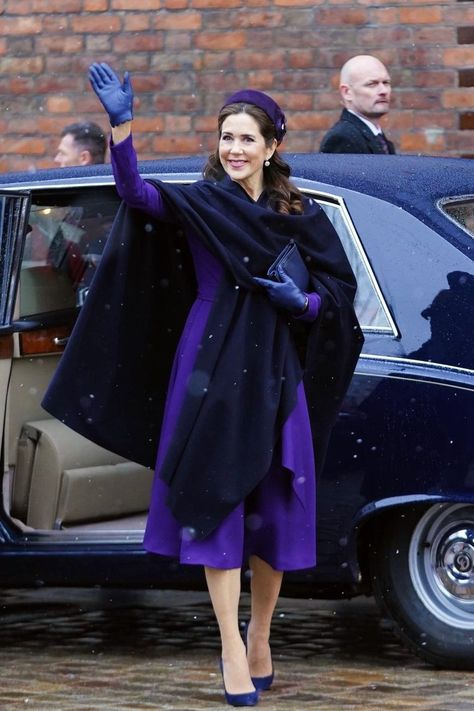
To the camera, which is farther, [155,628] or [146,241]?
[155,628]

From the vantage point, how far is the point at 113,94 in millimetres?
4711

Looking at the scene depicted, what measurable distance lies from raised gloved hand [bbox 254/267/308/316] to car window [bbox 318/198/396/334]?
0.43m

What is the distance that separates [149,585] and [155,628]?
96cm

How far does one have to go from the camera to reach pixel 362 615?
671 centimetres

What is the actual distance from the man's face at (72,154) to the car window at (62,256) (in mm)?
1668

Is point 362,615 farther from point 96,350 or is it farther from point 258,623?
point 96,350

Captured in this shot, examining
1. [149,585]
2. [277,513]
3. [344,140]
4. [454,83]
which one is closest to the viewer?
[277,513]

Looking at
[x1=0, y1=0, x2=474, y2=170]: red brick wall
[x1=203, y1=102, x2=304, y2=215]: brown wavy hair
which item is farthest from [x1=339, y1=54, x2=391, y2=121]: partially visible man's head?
[x1=203, y1=102, x2=304, y2=215]: brown wavy hair

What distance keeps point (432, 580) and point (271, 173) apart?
51.8 inches

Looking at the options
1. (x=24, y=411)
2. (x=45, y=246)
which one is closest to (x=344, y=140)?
(x=45, y=246)

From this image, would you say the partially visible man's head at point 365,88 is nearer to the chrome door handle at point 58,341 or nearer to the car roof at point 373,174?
the car roof at point 373,174

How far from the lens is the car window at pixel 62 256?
628 cm

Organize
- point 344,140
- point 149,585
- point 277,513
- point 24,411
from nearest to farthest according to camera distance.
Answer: point 277,513 → point 149,585 → point 24,411 → point 344,140

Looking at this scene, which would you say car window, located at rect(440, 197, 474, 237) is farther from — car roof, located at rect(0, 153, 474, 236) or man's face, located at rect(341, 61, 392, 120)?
man's face, located at rect(341, 61, 392, 120)
